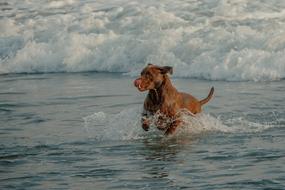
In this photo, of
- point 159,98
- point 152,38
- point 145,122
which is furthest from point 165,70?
point 152,38

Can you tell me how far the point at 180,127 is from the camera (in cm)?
970

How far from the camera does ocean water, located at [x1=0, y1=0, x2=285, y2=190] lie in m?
7.67

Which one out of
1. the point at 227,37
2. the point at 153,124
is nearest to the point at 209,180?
the point at 153,124

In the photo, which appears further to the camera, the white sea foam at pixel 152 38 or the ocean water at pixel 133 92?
A: the white sea foam at pixel 152 38

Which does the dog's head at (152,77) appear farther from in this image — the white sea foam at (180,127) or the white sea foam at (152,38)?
the white sea foam at (152,38)

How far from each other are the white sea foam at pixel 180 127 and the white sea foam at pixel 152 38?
166 inches

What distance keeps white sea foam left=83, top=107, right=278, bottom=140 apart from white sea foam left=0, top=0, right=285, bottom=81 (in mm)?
4210

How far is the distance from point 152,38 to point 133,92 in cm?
446

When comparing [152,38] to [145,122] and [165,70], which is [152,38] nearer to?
[165,70]

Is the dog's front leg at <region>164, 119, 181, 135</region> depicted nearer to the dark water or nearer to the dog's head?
the dark water

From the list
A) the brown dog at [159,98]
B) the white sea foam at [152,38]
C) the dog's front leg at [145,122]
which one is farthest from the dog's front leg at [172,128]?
the white sea foam at [152,38]

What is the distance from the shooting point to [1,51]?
1970 centimetres

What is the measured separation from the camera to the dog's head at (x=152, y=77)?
31.5 feet

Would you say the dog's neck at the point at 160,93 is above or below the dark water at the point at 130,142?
above
